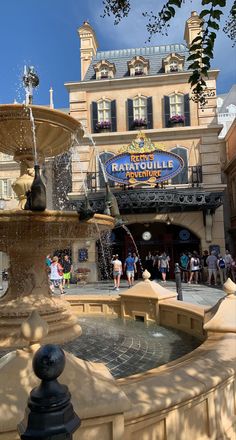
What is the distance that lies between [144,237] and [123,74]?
12214 millimetres

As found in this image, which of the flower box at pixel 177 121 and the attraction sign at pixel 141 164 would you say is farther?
the flower box at pixel 177 121

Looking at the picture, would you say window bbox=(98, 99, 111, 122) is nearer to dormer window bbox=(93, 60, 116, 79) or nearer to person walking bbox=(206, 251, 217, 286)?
dormer window bbox=(93, 60, 116, 79)

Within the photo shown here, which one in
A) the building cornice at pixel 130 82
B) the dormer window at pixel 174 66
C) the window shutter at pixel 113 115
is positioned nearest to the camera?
the building cornice at pixel 130 82

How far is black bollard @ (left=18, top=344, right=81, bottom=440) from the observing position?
5.25ft

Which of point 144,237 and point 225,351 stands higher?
point 144,237

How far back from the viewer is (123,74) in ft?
91.6

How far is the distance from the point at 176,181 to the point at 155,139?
3.26 meters

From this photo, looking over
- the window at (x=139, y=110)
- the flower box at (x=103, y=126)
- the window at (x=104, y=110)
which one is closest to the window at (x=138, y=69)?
the window at (x=139, y=110)

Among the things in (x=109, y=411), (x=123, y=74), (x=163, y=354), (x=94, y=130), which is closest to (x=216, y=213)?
(x=94, y=130)

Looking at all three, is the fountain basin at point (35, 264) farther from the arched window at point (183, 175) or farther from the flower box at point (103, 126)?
the flower box at point (103, 126)

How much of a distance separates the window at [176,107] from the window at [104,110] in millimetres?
3827

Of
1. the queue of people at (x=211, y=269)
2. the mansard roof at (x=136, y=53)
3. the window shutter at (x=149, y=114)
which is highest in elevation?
the mansard roof at (x=136, y=53)

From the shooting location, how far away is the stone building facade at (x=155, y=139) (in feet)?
79.2

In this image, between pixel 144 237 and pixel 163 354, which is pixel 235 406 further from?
pixel 144 237
